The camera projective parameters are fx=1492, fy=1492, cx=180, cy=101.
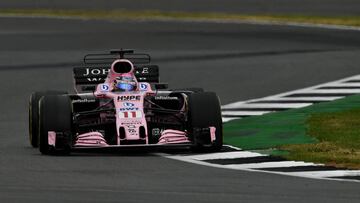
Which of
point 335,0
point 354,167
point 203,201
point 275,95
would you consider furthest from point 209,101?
point 335,0

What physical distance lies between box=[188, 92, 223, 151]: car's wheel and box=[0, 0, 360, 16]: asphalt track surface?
110ft

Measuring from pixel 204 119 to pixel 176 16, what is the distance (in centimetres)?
3256

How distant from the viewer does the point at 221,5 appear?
193 feet

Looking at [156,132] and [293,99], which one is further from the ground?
[293,99]

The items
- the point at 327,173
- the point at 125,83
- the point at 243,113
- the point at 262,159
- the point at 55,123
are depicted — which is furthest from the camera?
the point at 243,113

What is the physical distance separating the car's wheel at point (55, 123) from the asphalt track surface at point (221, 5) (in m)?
34.1

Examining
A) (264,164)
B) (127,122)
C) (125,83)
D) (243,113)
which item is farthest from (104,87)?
(243,113)

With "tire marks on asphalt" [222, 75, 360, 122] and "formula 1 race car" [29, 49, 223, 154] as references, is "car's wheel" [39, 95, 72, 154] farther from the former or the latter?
"tire marks on asphalt" [222, 75, 360, 122]

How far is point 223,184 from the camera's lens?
16672 millimetres

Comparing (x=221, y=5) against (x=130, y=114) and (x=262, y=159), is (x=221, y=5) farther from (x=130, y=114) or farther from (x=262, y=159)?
(x=262, y=159)

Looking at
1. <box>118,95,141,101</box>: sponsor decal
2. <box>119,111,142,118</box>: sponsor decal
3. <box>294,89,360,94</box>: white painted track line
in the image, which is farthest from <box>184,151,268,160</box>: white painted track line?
<box>294,89,360,94</box>: white painted track line

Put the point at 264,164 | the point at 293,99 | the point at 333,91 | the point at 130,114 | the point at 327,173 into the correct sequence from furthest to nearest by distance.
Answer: the point at 333,91
the point at 293,99
the point at 130,114
the point at 264,164
the point at 327,173

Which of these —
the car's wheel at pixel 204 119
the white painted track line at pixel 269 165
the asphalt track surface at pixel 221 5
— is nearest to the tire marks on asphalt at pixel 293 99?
the car's wheel at pixel 204 119

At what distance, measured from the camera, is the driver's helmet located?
21.8 m
